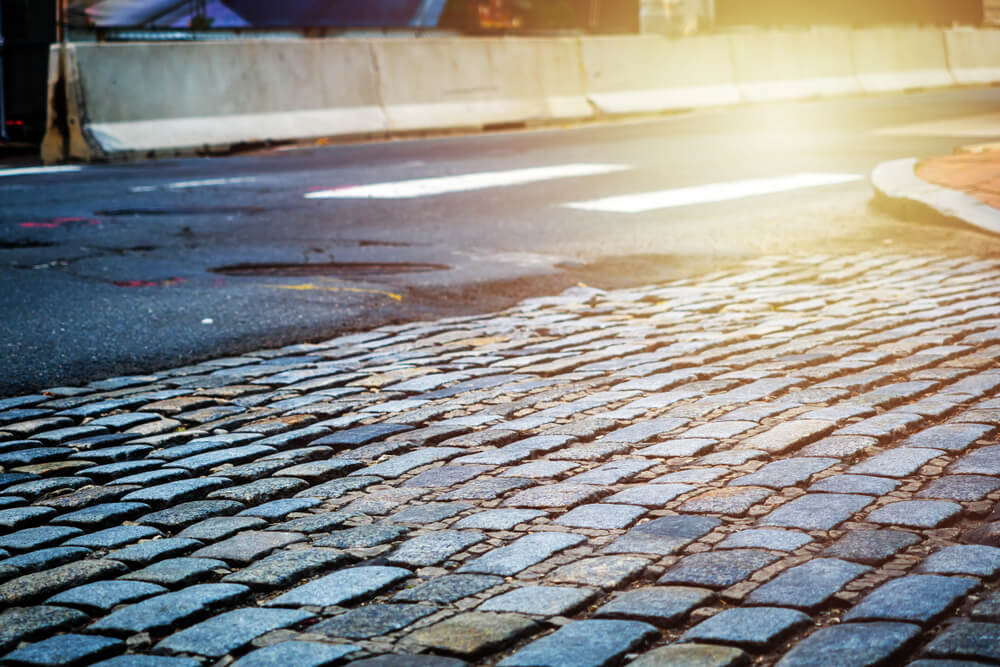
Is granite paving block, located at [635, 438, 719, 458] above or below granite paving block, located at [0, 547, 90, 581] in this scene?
below

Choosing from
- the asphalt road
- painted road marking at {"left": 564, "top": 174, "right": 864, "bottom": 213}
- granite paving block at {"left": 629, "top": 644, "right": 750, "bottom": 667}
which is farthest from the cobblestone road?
painted road marking at {"left": 564, "top": 174, "right": 864, "bottom": 213}

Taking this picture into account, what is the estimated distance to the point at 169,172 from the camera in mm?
11734

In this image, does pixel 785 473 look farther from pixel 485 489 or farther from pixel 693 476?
pixel 485 489

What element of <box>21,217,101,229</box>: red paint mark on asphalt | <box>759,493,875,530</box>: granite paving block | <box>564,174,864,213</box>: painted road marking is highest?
<box>21,217,101,229</box>: red paint mark on asphalt

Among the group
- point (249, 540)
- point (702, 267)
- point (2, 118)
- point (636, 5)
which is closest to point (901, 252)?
point (702, 267)

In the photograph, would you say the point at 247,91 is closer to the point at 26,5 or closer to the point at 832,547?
the point at 26,5

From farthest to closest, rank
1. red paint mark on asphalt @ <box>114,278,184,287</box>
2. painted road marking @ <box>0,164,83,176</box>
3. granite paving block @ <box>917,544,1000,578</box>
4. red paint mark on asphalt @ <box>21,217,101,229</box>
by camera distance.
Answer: painted road marking @ <box>0,164,83,176</box> < red paint mark on asphalt @ <box>21,217,101,229</box> < red paint mark on asphalt @ <box>114,278,184,287</box> < granite paving block @ <box>917,544,1000,578</box>

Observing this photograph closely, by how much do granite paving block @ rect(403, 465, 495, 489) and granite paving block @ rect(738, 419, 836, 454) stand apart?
837 millimetres

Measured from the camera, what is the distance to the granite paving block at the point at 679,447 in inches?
156

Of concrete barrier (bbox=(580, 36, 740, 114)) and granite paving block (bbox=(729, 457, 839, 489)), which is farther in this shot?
concrete barrier (bbox=(580, 36, 740, 114))

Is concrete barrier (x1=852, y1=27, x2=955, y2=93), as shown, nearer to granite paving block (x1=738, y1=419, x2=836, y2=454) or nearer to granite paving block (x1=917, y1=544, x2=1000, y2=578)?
granite paving block (x1=738, y1=419, x2=836, y2=454)

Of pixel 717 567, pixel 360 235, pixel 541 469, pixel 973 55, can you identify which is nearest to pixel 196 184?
pixel 360 235

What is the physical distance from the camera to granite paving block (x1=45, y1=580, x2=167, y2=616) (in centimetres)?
290

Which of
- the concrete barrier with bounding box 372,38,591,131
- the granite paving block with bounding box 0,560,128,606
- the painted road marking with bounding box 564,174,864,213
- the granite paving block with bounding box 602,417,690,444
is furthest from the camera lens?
the concrete barrier with bounding box 372,38,591,131
